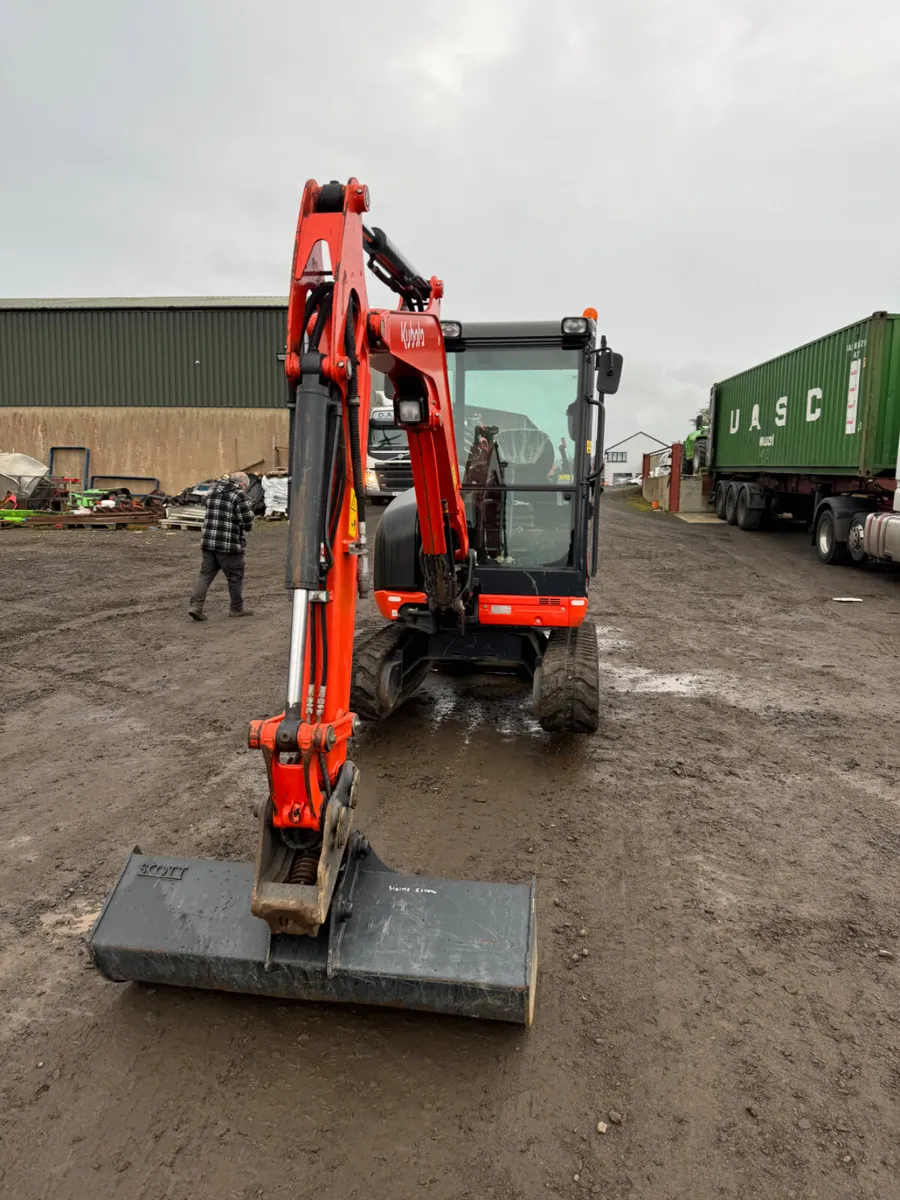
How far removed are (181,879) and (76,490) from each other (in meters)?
23.3

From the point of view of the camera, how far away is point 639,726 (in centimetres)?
610

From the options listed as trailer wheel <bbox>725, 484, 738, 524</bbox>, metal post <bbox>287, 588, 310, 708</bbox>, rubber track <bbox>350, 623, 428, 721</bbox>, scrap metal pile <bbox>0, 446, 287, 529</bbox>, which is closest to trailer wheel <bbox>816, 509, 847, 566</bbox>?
trailer wheel <bbox>725, 484, 738, 524</bbox>

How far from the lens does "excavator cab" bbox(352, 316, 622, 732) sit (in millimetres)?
5430

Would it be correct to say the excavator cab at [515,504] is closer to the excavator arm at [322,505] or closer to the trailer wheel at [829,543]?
the excavator arm at [322,505]

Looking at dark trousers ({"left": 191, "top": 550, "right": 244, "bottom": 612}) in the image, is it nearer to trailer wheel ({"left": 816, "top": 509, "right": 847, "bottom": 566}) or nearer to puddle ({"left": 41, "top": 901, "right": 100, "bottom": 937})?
puddle ({"left": 41, "top": 901, "right": 100, "bottom": 937})

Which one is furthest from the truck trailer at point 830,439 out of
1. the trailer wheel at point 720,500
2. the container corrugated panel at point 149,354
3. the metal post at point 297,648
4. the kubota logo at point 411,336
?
the container corrugated panel at point 149,354

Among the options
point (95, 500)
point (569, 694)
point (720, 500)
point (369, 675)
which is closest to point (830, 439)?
point (720, 500)

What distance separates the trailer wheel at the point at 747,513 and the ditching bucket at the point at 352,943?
1880 centimetres

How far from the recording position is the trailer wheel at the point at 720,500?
2261 centimetres

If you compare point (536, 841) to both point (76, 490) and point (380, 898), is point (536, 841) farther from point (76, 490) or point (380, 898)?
point (76, 490)

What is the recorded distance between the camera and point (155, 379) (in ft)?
80.6

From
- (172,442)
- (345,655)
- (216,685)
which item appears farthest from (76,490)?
(345,655)

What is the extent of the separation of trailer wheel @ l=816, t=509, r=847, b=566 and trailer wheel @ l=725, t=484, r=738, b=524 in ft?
18.5

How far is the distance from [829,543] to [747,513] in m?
5.40
